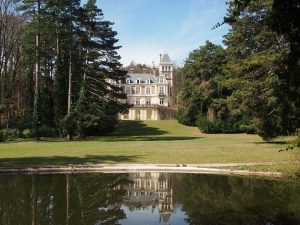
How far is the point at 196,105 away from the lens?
2261 inches

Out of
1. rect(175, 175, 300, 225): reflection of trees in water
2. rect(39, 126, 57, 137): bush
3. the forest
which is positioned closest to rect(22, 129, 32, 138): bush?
Answer: the forest

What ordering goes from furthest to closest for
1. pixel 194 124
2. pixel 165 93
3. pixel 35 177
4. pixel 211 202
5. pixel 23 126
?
pixel 165 93
pixel 194 124
pixel 23 126
pixel 35 177
pixel 211 202

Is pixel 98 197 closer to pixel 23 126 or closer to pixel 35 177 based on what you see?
pixel 35 177

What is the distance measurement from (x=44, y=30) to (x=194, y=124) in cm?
3174

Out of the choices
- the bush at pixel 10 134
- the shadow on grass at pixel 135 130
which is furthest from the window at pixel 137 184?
the shadow on grass at pixel 135 130

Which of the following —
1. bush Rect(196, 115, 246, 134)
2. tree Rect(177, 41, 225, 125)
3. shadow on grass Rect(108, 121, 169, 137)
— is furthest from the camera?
tree Rect(177, 41, 225, 125)

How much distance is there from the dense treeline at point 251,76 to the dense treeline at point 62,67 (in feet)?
45.4

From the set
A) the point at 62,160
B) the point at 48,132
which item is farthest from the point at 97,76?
the point at 62,160

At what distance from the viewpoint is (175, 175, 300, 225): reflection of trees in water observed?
29.2 ft

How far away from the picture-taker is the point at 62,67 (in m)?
43.2

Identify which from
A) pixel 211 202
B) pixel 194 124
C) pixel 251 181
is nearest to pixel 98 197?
pixel 211 202

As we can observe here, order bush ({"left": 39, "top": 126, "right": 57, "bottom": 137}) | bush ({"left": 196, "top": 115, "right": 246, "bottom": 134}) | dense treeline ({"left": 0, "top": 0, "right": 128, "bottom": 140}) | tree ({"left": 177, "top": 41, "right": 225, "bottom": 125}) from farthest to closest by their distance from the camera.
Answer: tree ({"left": 177, "top": 41, "right": 225, "bottom": 125}) < bush ({"left": 196, "top": 115, "right": 246, "bottom": 134}) < bush ({"left": 39, "top": 126, "right": 57, "bottom": 137}) < dense treeline ({"left": 0, "top": 0, "right": 128, "bottom": 140})

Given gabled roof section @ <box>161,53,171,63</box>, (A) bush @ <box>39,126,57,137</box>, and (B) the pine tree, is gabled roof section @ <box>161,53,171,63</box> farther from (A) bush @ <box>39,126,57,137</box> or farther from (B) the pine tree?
(A) bush @ <box>39,126,57,137</box>

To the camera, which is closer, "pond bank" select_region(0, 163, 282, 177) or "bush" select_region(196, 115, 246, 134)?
"pond bank" select_region(0, 163, 282, 177)
